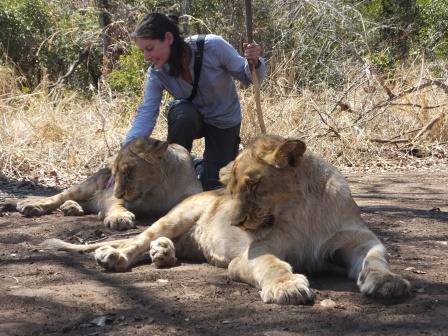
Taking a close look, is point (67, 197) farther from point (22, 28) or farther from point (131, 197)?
point (22, 28)

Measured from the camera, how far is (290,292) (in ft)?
9.89

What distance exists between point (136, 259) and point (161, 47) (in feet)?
6.49

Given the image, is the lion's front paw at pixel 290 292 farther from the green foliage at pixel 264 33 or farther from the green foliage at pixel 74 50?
the green foliage at pixel 74 50

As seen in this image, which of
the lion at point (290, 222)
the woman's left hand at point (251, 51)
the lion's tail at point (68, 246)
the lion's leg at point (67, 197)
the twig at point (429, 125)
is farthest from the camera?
the twig at point (429, 125)

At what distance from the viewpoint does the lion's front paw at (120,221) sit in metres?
5.06

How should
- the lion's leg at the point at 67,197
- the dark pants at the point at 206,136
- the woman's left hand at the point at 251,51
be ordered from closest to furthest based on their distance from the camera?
the woman's left hand at the point at 251,51 → the lion's leg at the point at 67,197 → the dark pants at the point at 206,136

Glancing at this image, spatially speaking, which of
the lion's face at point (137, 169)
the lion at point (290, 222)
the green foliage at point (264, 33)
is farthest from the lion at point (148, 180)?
the green foliage at point (264, 33)

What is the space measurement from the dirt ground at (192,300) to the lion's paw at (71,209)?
969 millimetres

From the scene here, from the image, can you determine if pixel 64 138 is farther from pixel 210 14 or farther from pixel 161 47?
pixel 210 14

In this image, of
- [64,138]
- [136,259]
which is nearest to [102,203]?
[136,259]

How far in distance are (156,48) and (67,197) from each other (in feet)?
4.46

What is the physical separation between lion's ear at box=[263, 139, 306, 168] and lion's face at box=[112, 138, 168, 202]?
208 cm

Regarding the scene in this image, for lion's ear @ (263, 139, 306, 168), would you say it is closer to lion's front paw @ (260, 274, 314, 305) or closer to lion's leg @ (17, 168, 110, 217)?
lion's front paw @ (260, 274, 314, 305)

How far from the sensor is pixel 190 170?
5.54 meters
